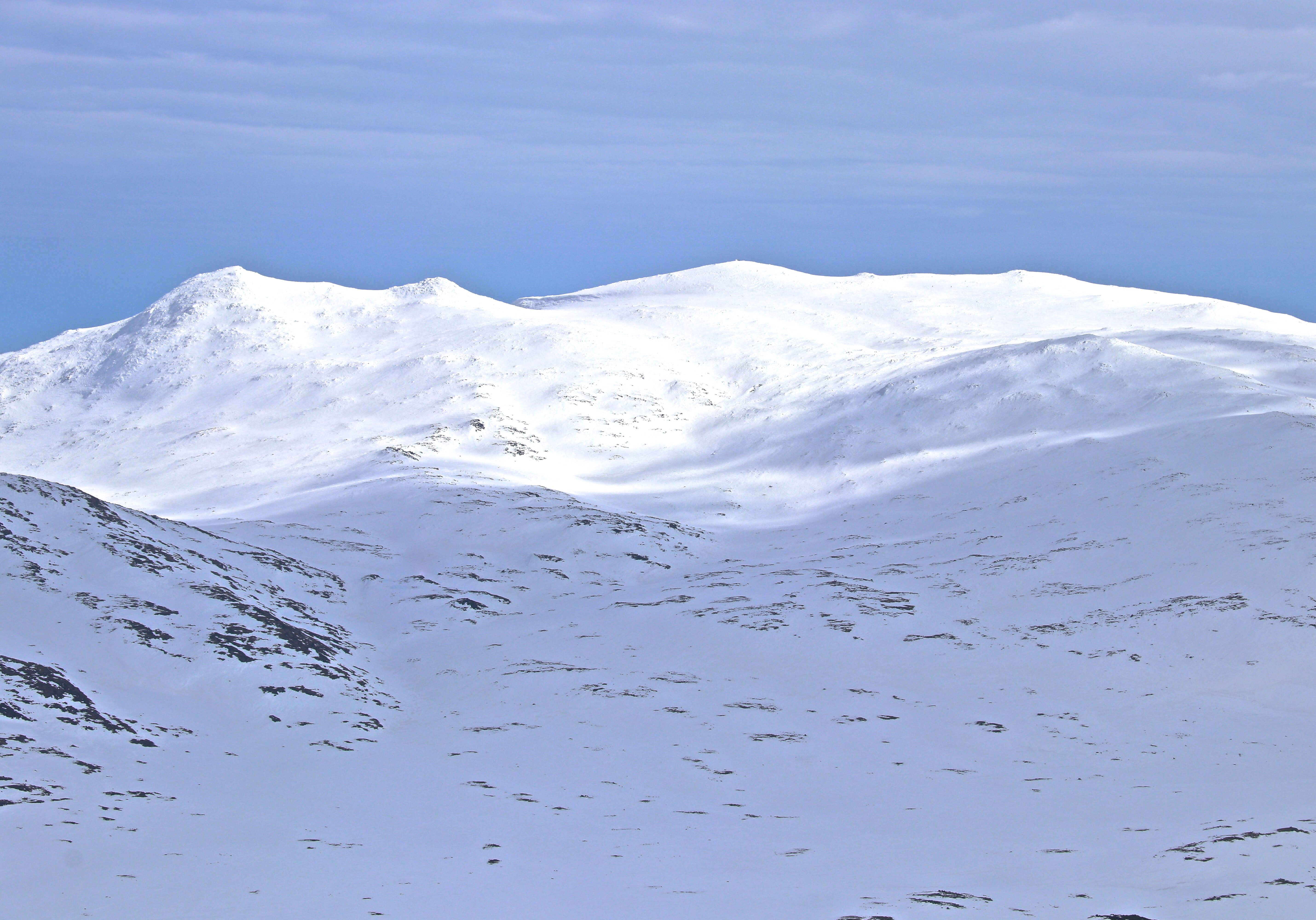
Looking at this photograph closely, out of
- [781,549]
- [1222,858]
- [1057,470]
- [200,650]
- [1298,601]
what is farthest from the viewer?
[1057,470]

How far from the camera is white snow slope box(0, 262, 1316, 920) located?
35.9 m

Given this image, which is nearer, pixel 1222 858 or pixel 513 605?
pixel 1222 858

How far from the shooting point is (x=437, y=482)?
11338 cm

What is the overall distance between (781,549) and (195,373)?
365 feet

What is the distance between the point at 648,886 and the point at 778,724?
20.9 m

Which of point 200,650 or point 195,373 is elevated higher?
point 195,373

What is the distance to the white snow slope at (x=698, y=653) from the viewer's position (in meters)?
35.9

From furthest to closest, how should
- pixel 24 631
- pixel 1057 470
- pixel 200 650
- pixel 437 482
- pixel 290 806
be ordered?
pixel 437 482 < pixel 1057 470 < pixel 200 650 < pixel 24 631 < pixel 290 806

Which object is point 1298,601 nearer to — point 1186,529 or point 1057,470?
point 1186,529

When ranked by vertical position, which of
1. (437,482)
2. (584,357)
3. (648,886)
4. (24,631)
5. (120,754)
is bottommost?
(648,886)

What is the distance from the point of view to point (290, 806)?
42438mm

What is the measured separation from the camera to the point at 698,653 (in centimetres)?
6662

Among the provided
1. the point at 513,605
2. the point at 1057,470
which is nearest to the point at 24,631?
the point at 513,605

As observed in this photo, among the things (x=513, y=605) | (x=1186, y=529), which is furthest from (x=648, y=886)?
(x=1186, y=529)
